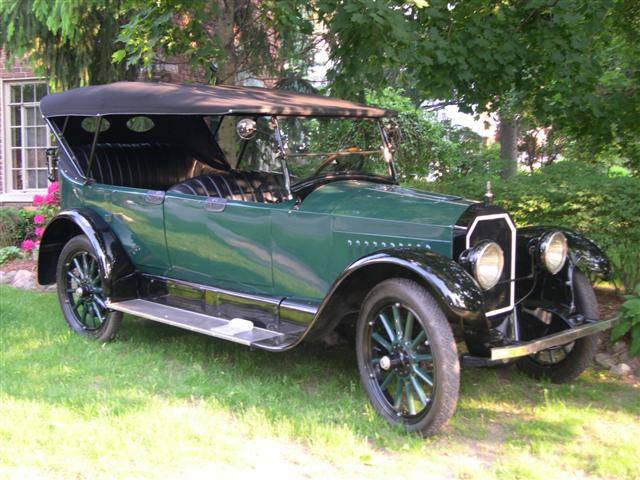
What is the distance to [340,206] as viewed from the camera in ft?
13.9

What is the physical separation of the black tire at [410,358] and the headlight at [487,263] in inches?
14.2

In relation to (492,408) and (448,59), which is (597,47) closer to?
(448,59)

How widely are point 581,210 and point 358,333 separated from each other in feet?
7.77

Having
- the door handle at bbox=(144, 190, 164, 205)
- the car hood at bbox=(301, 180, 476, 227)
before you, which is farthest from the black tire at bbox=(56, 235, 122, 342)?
the car hood at bbox=(301, 180, 476, 227)

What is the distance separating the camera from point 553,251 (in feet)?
13.7

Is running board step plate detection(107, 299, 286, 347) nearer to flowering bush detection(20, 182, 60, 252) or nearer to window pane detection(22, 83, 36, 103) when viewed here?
flowering bush detection(20, 182, 60, 252)

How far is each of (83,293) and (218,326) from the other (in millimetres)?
1705

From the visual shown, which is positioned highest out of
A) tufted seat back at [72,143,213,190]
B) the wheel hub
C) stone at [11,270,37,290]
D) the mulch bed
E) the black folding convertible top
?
the black folding convertible top

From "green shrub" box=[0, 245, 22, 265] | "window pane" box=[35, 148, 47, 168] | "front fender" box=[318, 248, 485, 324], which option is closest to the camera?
"front fender" box=[318, 248, 485, 324]

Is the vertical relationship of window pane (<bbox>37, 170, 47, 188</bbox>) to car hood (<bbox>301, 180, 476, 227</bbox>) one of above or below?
above

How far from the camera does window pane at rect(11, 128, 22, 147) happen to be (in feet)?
38.3

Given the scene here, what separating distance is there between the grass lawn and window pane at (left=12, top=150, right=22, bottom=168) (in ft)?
24.9

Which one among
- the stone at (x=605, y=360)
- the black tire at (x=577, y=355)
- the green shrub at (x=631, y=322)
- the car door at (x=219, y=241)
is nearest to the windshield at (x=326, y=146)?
the car door at (x=219, y=241)

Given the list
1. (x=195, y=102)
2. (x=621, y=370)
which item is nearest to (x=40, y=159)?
(x=195, y=102)
